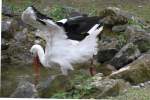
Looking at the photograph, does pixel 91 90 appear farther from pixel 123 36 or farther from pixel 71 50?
pixel 123 36

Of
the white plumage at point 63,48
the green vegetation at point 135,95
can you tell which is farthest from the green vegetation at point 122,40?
the green vegetation at point 135,95

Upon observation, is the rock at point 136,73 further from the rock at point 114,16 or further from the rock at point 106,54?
the rock at point 114,16

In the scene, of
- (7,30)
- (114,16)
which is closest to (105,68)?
(114,16)

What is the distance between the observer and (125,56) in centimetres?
559

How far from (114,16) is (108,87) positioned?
6.77 ft

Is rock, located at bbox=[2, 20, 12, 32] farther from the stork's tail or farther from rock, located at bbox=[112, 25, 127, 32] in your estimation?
the stork's tail

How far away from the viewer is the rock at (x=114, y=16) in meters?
6.16

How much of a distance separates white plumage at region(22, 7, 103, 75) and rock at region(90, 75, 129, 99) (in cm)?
65

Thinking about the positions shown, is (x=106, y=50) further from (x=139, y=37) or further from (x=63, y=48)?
(x=63, y=48)

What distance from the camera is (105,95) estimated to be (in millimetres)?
4246

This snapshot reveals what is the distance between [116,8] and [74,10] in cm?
48

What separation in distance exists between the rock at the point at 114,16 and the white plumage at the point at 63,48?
90 centimetres

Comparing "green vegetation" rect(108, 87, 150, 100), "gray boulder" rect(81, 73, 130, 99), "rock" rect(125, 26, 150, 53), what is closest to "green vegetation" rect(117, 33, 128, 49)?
"rock" rect(125, 26, 150, 53)

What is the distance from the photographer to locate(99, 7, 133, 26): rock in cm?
616
